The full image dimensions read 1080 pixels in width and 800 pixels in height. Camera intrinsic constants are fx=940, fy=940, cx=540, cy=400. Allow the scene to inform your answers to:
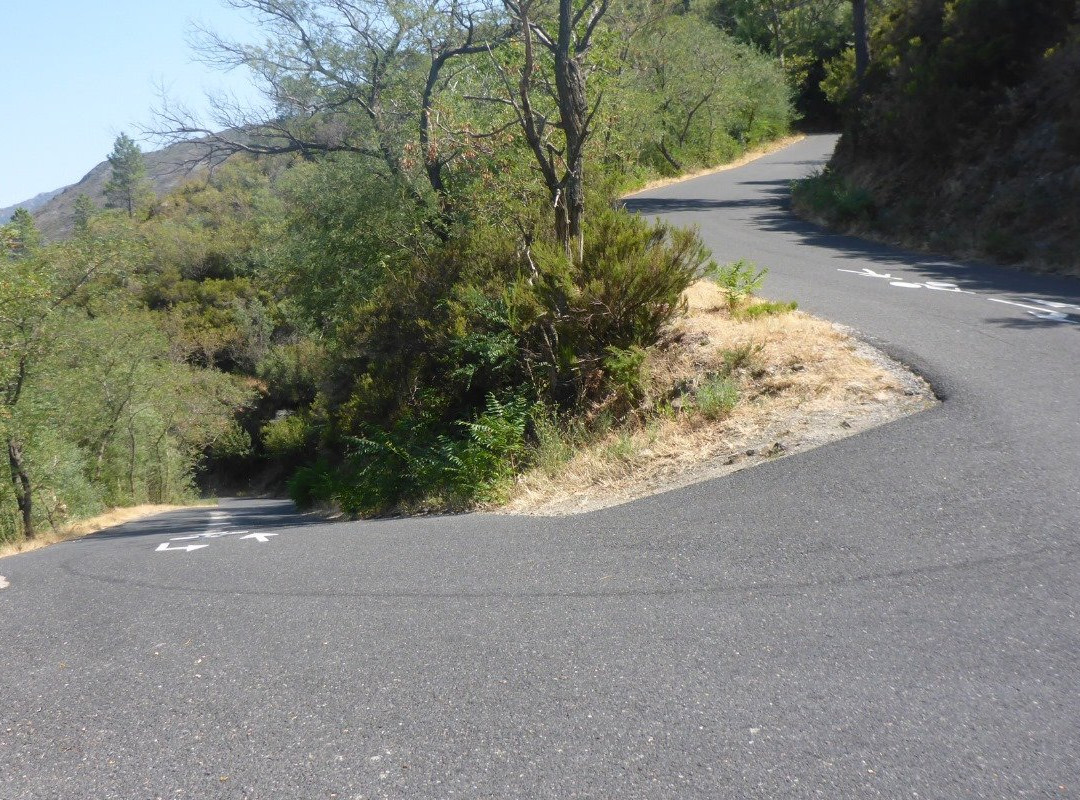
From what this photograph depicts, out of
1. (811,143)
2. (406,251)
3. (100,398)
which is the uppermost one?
(811,143)

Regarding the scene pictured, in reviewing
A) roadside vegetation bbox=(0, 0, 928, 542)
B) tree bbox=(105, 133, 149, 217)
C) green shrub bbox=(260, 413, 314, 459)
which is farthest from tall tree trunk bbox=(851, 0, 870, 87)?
tree bbox=(105, 133, 149, 217)

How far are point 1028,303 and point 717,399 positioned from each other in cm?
554

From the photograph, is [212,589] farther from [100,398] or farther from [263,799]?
[100,398]

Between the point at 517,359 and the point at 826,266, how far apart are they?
7.43 meters

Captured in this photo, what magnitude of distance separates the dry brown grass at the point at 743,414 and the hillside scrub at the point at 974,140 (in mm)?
7333

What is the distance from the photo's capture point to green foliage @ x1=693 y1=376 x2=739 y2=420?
30.7ft

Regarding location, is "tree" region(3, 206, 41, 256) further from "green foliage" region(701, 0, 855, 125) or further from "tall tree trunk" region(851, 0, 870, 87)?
"green foliage" region(701, 0, 855, 125)

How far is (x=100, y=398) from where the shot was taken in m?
28.9

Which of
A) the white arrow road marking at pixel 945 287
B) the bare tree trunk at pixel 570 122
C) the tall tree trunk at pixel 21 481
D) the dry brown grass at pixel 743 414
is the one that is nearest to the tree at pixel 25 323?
the tall tree trunk at pixel 21 481

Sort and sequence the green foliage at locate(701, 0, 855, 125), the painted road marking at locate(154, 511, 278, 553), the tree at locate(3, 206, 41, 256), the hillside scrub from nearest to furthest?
1. the painted road marking at locate(154, 511, 278, 553)
2. the hillside scrub
3. the tree at locate(3, 206, 41, 256)
4. the green foliage at locate(701, 0, 855, 125)

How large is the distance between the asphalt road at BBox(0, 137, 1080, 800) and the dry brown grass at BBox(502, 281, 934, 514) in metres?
0.55

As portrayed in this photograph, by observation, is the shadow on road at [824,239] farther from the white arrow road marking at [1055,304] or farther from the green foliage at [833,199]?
the green foliage at [833,199]

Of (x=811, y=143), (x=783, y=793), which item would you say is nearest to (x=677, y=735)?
(x=783, y=793)

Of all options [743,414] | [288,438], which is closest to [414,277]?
[743,414]
